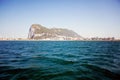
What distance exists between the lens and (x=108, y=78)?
28.6ft

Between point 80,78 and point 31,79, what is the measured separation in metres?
3.80

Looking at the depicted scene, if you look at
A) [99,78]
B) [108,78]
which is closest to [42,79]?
[99,78]

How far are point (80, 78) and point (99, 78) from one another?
1.47 meters

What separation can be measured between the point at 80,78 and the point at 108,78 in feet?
7.10

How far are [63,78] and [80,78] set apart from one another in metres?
1.34

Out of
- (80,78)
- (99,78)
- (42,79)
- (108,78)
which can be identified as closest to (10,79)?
(42,79)

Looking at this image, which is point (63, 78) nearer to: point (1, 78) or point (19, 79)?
point (19, 79)

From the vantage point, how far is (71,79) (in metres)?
8.52

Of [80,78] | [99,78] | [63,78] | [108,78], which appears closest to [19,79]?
[63,78]

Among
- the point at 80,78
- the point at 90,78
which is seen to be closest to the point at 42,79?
the point at 80,78

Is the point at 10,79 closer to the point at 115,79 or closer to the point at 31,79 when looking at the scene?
the point at 31,79

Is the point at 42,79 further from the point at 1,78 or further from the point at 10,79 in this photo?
the point at 1,78

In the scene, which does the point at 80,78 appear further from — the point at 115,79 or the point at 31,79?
the point at 31,79

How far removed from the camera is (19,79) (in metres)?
8.52
